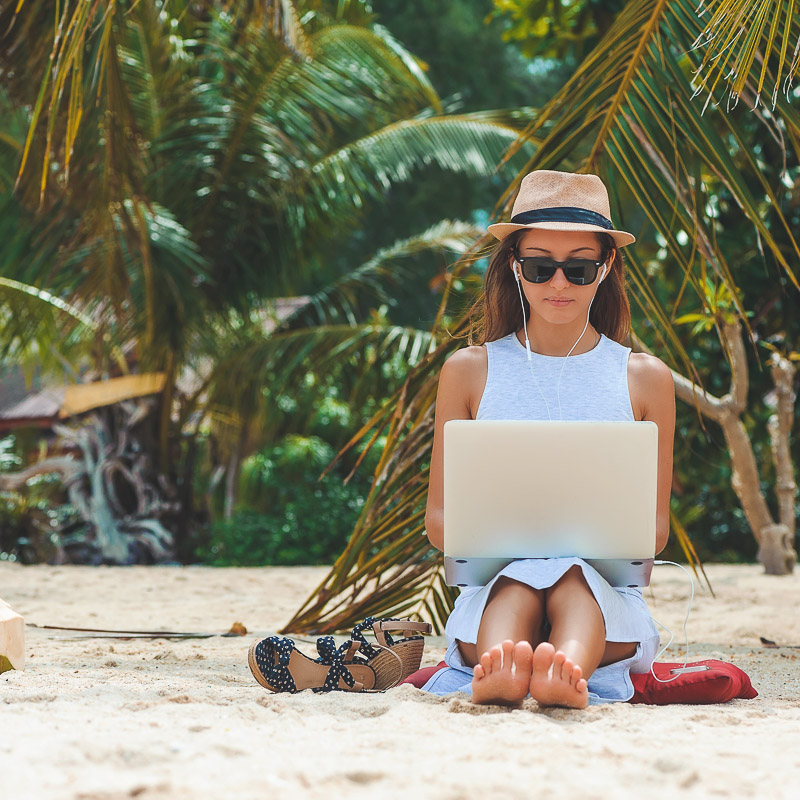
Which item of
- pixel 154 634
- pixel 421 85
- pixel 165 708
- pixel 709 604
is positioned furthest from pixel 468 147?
pixel 165 708

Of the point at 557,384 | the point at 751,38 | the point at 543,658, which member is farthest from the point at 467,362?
the point at 751,38

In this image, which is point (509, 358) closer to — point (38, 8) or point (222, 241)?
point (38, 8)

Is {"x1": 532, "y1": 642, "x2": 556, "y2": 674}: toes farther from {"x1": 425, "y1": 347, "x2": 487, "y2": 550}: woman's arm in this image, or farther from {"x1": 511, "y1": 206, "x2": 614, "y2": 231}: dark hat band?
{"x1": 511, "y1": 206, "x2": 614, "y2": 231}: dark hat band

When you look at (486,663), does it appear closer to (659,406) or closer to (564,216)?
(659,406)

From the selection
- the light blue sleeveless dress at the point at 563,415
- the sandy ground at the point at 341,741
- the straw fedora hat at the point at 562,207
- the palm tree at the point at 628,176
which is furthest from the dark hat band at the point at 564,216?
the sandy ground at the point at 341,741

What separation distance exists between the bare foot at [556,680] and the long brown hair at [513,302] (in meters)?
1.00

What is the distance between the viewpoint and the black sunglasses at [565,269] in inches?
97.1

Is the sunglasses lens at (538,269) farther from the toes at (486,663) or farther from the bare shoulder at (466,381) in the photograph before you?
the toes at (486,663)

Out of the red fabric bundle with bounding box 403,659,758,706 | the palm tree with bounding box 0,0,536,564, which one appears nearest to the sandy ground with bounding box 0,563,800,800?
the red fabric bundle with bounding box 403,659,758,706

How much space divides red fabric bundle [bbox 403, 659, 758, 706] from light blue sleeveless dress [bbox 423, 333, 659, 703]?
47 millimetres

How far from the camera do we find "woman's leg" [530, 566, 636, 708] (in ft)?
6.55

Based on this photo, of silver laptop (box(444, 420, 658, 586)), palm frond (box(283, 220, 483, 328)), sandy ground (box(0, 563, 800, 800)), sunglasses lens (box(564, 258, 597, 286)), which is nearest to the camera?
sandy ground (box(0, 563, 800, 800))

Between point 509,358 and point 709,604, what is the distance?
2903 millimetres

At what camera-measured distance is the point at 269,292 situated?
877 cm
